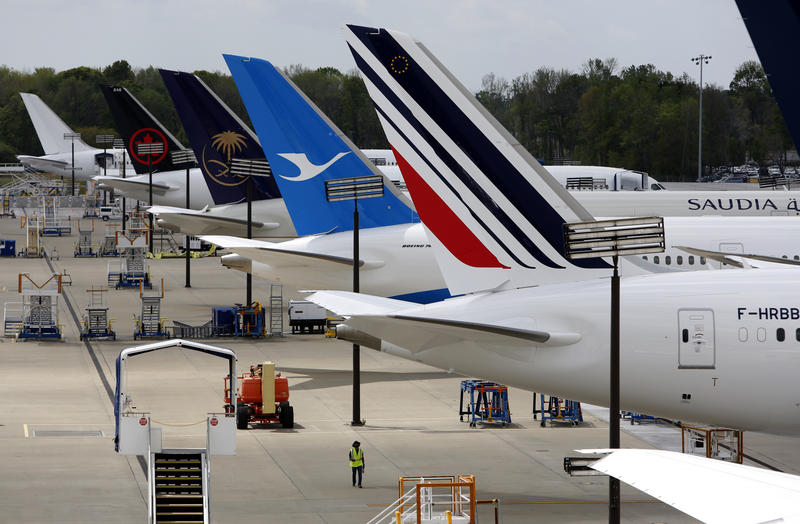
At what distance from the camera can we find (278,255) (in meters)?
40.5

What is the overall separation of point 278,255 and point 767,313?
19.3m

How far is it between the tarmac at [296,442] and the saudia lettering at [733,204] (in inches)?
628

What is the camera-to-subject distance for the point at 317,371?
1828 inches

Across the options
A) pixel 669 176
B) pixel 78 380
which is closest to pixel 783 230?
pixel 78 380

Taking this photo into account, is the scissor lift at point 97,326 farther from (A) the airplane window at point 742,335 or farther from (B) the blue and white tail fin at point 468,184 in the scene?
(A) the airplane window at point 742,335

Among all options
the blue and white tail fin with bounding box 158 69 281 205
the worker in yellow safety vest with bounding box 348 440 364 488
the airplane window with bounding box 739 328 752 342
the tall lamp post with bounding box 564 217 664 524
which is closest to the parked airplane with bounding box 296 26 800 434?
the airplane window with bounding box 739 328 752 342

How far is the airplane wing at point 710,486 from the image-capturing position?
490 inches

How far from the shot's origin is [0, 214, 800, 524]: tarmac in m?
27.5

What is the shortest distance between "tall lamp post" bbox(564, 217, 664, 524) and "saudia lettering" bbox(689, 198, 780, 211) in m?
32.3

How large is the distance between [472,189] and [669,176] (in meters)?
154

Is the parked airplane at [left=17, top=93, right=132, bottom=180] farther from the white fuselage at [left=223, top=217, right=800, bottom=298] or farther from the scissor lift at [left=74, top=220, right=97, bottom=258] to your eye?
the white fuselage at [left=223, top=217, right=800, bottom=298]

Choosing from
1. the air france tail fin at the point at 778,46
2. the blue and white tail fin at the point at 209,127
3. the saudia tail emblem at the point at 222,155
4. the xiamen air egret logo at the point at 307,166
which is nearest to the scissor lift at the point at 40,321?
the blue and white tail fin at the point at 209,127

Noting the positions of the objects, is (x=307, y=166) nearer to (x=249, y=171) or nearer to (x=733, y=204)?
(x=249, y=171)

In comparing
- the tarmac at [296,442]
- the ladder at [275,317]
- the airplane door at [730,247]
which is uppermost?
the airplane door at [730,247]
